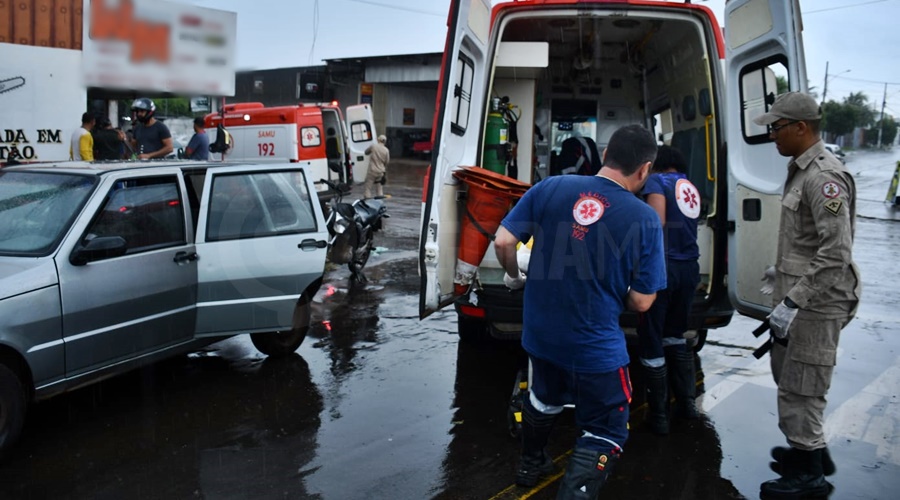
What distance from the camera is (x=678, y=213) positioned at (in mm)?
4641

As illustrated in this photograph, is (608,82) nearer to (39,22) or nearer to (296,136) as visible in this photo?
(39,22)

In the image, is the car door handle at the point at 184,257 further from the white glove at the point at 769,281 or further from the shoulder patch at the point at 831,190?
the shoulder patch at the point at 831,190

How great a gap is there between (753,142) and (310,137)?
12.7 m

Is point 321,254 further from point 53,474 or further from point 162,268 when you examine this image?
point 53,474

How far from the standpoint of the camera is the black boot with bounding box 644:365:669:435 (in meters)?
4.67

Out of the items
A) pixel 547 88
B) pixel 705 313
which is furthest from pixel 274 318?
pixel 547 88

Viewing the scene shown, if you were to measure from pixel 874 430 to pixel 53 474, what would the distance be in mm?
4952

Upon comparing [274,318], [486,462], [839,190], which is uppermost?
[839,190]

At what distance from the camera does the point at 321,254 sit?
581cm

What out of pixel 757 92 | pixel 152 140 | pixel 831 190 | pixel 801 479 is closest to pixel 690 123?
pixel 757 92

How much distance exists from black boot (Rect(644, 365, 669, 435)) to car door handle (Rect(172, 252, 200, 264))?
10.1 ft

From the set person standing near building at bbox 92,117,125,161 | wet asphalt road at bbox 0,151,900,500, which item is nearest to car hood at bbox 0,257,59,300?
wet asphalt road at bbox 0,151,900,500

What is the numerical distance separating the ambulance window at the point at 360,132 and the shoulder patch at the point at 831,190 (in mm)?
15410

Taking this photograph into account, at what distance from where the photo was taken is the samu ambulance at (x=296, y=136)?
16281mm
